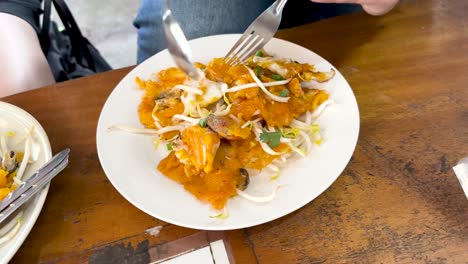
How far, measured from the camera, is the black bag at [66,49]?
141 cm

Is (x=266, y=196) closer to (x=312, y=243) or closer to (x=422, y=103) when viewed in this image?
(x=312, y=243)

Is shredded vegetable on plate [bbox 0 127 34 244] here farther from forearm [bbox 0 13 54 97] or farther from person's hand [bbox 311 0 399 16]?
person's hand [bbox 311 0 399 16]

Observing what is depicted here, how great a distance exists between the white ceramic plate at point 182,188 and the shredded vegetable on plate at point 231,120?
2 cm

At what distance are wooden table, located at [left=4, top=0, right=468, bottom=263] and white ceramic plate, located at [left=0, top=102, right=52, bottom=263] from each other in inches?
2.6

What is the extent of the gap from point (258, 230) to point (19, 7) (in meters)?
1.10

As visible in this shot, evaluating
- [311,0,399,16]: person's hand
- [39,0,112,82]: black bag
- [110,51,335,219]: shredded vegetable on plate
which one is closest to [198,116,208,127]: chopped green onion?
[110,51,335,219]: shredded vegetable on plate

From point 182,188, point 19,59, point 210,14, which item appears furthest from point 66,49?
point 182,188

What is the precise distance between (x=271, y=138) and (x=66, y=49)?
3.39 ft

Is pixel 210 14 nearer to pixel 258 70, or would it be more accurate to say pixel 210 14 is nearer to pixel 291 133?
pixel 258 70

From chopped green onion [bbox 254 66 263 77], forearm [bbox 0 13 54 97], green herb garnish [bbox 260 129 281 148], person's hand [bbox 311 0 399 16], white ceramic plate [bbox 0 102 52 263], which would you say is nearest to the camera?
white ceramic plate [bbox 0 102 52 263]

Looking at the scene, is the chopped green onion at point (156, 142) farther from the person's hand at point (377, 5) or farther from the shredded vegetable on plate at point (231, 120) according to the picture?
the person's hand at point (377, 5)

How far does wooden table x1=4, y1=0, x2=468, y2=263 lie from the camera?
2.53 ft

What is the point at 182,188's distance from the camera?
31.8 inches

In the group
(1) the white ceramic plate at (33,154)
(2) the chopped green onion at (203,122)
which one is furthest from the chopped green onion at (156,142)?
(1) the white ceramic plate at (33,154)
